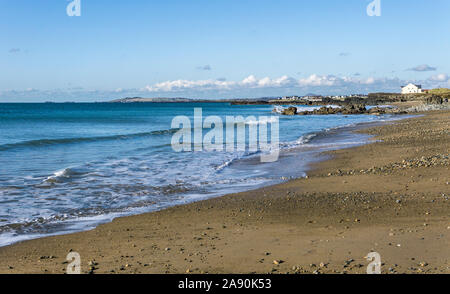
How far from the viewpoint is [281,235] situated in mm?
7773

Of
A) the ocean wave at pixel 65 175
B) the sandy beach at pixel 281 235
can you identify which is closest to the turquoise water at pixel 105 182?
the ocean wave at pixel 65 175

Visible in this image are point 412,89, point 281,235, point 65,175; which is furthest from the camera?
point 412,89

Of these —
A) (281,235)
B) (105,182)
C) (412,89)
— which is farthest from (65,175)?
(412,89)

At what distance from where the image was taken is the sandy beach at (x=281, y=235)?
630 centimetres

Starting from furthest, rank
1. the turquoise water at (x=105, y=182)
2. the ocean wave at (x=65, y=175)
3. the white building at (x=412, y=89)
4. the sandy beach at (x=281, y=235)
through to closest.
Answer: the white building at (x=412, y=89) → the ocean wave at (x=65, y=175) → the turquoise water at (x=105, y=182) → the sandy beach at (x=281, y=235)

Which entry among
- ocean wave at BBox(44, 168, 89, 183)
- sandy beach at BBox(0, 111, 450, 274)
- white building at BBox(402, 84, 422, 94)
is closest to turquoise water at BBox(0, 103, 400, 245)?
ocean wave at BBox(44, 168, 89, 183)

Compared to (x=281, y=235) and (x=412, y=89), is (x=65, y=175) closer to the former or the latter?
(x=281, y=235)

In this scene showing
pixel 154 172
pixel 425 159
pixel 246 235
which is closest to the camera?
pixel 246 235

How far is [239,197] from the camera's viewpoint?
→ 11.4 meters

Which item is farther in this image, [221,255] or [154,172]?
[154,172]

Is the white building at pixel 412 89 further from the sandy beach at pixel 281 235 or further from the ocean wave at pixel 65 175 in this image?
the ocean wave at pixel 65 175

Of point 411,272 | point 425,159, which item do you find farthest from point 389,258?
point 425,159
